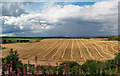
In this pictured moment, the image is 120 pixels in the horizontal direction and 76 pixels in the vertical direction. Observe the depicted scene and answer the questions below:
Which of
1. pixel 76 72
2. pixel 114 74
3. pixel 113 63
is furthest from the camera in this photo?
pixel 113 63

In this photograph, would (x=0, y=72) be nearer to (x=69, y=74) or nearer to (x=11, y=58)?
(x=11, y=58)

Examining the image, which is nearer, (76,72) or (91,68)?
(76,72)

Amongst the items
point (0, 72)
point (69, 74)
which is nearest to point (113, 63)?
point (69, 74)

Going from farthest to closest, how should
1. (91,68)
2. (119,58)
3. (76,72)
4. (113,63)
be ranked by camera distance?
(113,63) → (119,58) → (91,68) → (76,72)

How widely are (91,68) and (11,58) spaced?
2.48 m

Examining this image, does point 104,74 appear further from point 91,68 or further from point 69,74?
point 69,74

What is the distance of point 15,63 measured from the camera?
393cm

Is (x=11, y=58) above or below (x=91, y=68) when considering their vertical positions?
above

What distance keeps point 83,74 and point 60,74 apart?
0.64 m

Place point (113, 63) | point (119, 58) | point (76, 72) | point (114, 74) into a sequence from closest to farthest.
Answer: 1. point (114, 74)
2. point (76, 72)
3. point (119, 58)
4. point (113, 63)

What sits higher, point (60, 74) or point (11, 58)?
point (11, 58)

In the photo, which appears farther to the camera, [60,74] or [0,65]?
[0,65]

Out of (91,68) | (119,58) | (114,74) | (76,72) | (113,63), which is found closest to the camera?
(114,74)

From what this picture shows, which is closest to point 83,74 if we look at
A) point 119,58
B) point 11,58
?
point 119,58
